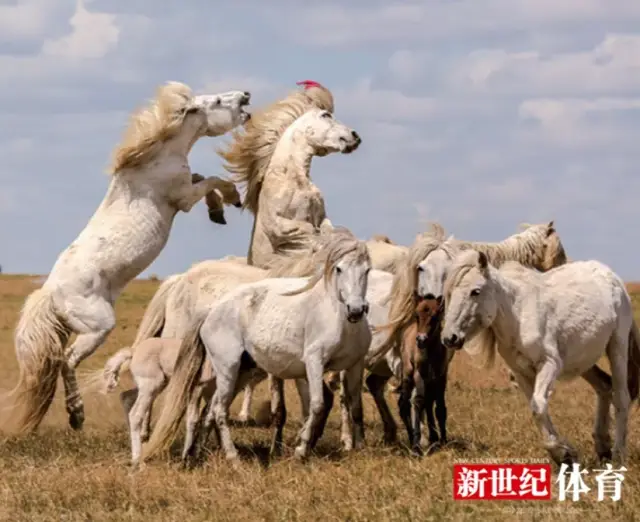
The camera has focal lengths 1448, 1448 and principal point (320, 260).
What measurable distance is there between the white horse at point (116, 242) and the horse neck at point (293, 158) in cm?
50

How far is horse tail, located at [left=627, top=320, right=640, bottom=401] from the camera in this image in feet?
32.3

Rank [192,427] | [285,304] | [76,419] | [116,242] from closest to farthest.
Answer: [285,304], [192,427], [116,242], [76,419]

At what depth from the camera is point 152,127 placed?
1140 centimetres

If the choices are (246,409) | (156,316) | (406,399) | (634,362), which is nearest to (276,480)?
(406,399)

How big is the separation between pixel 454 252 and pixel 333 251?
838 millimetres

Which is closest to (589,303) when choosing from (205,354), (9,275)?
(205,354)

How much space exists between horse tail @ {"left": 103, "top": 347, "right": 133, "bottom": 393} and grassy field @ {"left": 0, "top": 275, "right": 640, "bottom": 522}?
500 mm

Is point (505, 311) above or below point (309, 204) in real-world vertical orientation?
below

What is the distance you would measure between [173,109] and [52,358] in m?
2.18

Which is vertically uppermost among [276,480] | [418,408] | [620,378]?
[620,378]

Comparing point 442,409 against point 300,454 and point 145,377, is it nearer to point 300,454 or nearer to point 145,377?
point 300,454

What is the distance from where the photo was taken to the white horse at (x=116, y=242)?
11.3 meters

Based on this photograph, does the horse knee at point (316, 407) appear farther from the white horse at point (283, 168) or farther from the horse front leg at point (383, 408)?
the white horse at point (283, 168)

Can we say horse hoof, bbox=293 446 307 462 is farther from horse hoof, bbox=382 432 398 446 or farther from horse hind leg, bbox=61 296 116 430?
horse hind leg, bbox=61 296 116 430
